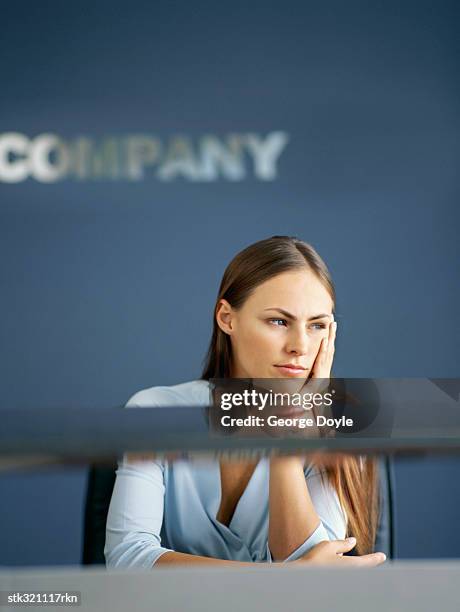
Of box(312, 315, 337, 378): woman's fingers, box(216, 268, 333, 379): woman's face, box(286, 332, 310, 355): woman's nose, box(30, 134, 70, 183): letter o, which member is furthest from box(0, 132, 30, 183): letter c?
box(312, 315, 337, 378): woman's fingers

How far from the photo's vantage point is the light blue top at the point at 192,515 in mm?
952

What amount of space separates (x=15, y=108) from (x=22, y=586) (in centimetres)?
233

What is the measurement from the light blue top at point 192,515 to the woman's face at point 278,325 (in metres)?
0.54

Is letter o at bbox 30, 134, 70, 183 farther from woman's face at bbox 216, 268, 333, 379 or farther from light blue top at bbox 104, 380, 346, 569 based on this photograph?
light blue top at bbox 104, 380, 346, 569

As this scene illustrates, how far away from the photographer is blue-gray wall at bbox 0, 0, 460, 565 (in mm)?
2363

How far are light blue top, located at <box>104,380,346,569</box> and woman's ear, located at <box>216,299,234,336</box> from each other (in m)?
0.60

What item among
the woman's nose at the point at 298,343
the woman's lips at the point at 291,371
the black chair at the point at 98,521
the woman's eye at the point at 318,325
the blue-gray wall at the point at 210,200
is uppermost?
the blue-gray wall at the point at 210,200

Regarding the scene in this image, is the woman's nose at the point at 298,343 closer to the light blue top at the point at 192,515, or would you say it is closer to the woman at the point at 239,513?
the woman at the point at 239,513

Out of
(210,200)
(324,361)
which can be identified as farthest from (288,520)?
(210,200)

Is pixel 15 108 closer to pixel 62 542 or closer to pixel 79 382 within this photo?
pixel 79 382

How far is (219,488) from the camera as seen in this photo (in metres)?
1.09

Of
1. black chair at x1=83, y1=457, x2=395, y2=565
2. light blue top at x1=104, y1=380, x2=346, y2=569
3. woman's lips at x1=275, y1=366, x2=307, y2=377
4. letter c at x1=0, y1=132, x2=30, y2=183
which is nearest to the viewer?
light blue top at x1=104, y1=380, x2=346, y2=569

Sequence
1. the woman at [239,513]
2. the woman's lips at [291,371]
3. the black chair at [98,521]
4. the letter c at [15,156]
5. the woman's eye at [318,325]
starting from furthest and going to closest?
the letter c at [15,156] → the woman's eye at [318,325] → the woman's lips at [291,371] → the black chair at [98,521] → the woman at [239,513]

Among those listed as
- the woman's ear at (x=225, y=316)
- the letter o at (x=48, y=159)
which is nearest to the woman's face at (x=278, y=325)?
the woman's ear at (x=225, y=316)
